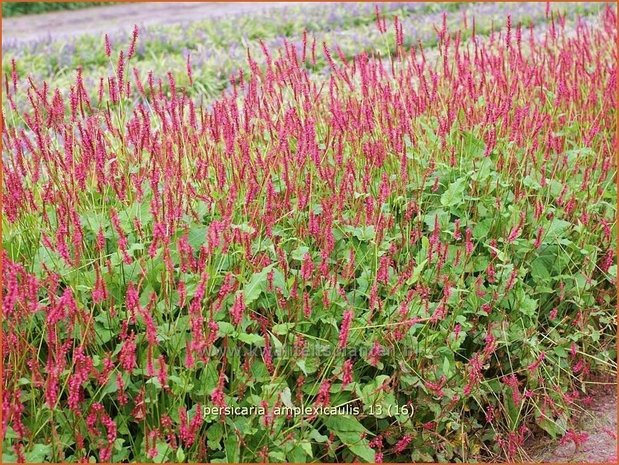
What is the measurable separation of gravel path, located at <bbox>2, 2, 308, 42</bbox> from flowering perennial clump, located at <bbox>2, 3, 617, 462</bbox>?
8678mm

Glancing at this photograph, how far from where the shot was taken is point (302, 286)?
109 inches

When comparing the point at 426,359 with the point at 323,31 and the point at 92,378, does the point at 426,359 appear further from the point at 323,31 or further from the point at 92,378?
the point at 323,31

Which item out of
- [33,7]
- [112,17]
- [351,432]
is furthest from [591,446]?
[33,7]

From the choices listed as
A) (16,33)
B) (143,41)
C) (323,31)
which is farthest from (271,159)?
(16,33)

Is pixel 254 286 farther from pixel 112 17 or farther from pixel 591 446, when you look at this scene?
pixel 112 17

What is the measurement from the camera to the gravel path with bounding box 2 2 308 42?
39.0 feet

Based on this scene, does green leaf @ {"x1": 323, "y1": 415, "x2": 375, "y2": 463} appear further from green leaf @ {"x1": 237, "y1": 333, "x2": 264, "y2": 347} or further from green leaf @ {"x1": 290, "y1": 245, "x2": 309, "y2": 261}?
green leaf @ {"x1": 290, "y1": 245, "x2": 309, "y2": 261}

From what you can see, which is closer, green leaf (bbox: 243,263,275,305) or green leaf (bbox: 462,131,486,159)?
green leaf (bbox: 243,263,275,305)

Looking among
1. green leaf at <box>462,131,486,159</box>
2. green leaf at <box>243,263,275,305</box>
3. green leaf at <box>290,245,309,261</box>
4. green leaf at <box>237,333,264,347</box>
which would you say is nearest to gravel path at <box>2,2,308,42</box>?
green leaf at <box>462,131,486,159</box>

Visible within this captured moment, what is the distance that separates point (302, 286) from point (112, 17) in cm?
1117

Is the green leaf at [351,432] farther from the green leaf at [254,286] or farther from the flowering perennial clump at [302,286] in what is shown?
the green leaf at [254,286]

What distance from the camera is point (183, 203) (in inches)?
122

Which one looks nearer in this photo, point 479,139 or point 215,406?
point 215,406

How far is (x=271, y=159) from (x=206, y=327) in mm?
947
